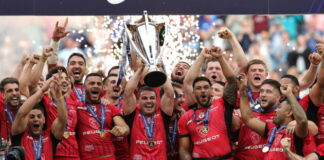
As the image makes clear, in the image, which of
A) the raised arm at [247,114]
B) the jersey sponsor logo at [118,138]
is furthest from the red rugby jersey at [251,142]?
the jersey sponsor logo at [118,138]

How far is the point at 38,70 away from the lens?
6598mm

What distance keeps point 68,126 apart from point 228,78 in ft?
5.56

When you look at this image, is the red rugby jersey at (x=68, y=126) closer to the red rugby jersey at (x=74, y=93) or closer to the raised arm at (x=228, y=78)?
the red rugby jersey at (x=74, y=93)

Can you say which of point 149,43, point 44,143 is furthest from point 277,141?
point 44,143

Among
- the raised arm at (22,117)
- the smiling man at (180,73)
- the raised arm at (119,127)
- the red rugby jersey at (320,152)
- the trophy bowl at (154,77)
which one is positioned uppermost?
the smiling man at (180,73)

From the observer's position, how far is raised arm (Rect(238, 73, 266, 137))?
6016 mm

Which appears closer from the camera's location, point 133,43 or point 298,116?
point 298,116

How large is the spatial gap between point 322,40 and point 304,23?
35 centimetres

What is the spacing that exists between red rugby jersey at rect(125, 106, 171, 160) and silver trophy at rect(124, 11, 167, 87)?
720 millimetres

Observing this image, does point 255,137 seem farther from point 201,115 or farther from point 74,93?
point 74,93

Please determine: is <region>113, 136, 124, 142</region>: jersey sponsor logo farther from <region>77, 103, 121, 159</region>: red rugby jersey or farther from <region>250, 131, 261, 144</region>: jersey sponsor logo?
<region>250, 131, 261, 144</region>: jersey sponsor logo

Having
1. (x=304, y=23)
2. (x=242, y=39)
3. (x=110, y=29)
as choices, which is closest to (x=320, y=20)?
(x=304, y=23)

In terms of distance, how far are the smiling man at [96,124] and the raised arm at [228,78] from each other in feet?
3.53

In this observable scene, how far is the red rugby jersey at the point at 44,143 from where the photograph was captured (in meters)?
6.04
